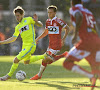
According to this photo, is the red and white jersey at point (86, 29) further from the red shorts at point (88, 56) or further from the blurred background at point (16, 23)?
the blurred background at point (16, 23)

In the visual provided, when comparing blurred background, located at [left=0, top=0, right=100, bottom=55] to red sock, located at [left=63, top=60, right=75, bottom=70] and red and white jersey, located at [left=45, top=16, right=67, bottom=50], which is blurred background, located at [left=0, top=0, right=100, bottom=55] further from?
red sock, located at [left=63, top=60, right=75, bottom=70]

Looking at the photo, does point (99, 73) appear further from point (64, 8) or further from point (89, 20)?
point (64, 8)

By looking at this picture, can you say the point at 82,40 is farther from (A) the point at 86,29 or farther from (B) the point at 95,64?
(B) the point at 95,64

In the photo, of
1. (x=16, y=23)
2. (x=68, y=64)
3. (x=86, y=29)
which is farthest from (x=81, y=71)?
(x=16, y=23)

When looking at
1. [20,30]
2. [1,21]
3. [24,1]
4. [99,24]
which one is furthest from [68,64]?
[99,24]

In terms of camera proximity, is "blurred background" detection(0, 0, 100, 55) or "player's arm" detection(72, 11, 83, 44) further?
"blurred background" detection(0, 0, 100, 55)

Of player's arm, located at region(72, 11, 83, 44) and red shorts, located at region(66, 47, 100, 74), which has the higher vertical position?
player's arm, located at region(72, 11, 83, 44)

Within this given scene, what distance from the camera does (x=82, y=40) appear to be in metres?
Result: 6.62

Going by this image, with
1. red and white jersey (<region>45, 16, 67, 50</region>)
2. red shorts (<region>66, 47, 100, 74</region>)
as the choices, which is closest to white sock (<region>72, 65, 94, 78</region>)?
red shorts (<region>66, 47, 100, 74</region>)

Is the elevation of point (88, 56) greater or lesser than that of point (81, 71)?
greater

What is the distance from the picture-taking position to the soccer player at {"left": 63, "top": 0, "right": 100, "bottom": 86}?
6.49 meters

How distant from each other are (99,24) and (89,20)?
87.3 feet

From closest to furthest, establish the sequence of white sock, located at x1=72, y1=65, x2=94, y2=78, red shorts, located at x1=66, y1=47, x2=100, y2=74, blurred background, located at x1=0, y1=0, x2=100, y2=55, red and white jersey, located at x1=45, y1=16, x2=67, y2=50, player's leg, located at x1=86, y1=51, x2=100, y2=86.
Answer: white sock, located at x1=72, y1=65, x2=94, y2=78, red shorts, located at x1=66, y1=47, x2=100, y2=74, player's leg, located at x1=86, y1=51, x2=100, y2=86, red and white jersey, located at x1=45, y1=16, x2=67, y2=50, blurred background, located at x1=0, y1=0, x2=100, y2=55

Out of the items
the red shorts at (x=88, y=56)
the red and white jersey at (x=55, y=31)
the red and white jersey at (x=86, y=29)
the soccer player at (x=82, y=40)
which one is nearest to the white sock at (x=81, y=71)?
the soccer player at (x=82, y=40)
